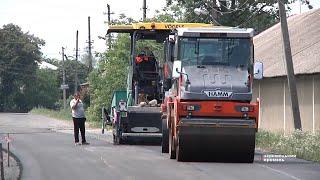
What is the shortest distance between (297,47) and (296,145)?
11.3m

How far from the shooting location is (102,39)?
2156 inches

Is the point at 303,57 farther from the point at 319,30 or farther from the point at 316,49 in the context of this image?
the point at 319,30

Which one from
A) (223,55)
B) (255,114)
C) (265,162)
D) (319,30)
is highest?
(319,30)

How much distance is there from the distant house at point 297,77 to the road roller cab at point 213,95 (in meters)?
7.80

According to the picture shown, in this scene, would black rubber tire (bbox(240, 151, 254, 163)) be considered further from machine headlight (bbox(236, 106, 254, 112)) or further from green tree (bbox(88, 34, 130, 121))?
green tree (bbox(88, 34, 130, 121))

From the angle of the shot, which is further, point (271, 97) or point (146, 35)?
point (271, 97)

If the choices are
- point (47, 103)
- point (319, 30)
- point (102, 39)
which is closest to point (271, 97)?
point (319, 30)

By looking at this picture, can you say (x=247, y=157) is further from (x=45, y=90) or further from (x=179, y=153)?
(x=45, y=90)

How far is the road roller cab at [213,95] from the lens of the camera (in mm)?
17516

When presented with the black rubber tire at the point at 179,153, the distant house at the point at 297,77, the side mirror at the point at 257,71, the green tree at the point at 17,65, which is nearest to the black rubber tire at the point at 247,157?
the black rubber tire at the point at 179,153

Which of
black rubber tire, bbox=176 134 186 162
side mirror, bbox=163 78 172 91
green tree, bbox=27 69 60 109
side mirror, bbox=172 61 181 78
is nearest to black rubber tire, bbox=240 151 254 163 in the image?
black rubber tire, bbox=176 134 186 162

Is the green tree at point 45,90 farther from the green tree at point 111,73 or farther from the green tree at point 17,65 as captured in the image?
the green tree at point 111,73

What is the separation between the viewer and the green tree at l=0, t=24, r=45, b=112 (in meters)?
101

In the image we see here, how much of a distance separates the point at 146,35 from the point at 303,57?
7.25 meters
